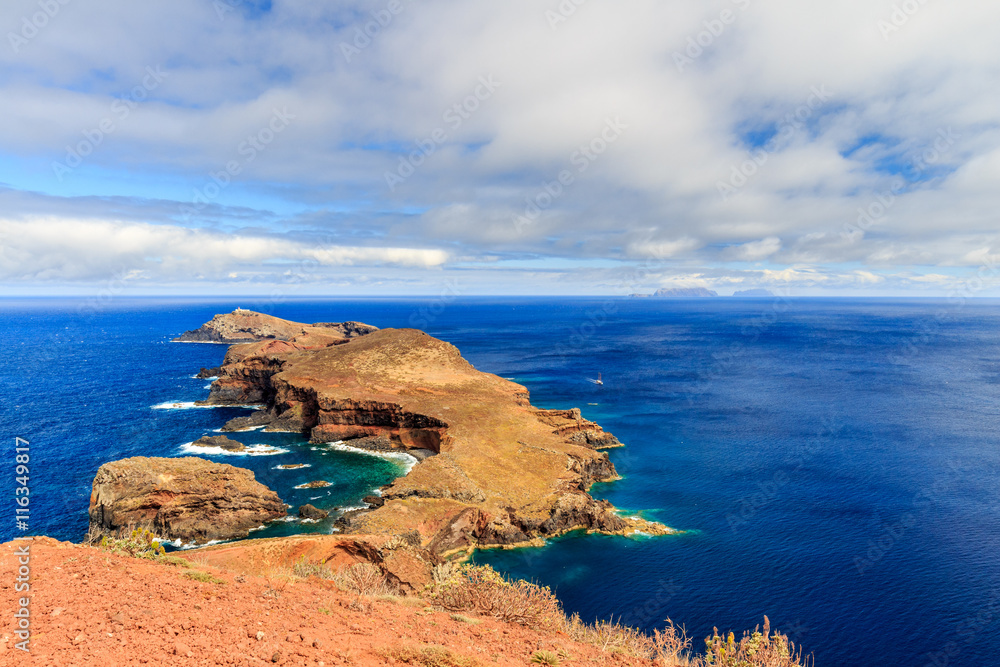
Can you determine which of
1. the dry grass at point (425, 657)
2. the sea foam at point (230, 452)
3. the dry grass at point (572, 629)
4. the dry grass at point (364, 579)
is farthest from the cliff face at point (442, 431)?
the dry grass at point (425, 657)

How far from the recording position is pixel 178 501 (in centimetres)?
4175

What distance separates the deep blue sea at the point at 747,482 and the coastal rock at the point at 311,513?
1378 millimetres

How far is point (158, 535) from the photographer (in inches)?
1587

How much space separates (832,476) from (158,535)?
6742 cm

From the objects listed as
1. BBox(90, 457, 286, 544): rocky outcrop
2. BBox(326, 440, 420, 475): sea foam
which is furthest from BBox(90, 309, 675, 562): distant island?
BBox(326, 440, 420, 475): sea foam

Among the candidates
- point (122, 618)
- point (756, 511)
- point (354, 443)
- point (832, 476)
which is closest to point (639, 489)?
point (756, 511)

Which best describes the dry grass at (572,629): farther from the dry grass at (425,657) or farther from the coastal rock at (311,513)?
the coastal rock at (311,513)

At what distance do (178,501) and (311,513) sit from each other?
1117 cm

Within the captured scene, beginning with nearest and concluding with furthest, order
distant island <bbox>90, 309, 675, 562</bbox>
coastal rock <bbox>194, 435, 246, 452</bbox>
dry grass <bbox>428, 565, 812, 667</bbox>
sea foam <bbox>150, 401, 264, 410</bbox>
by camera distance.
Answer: dry grass <bbox>428, 565, 812, 667</bbox>
distant island <bbox>90, 309, 675, 562</bbox>
coastal rock <bbox>194, 435, 246, 452</bbox>
sea foam <bbox>150, 401, 264, 410</bbox>

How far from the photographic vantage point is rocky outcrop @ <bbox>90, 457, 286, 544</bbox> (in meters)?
40.1

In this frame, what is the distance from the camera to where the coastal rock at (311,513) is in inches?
1704

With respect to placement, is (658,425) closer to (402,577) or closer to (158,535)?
(402,577)

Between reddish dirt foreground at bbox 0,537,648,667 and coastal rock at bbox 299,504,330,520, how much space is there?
27326mm

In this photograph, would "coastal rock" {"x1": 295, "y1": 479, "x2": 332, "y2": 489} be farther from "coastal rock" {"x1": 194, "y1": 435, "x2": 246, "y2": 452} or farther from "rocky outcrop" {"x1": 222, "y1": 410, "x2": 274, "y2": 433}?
"rocky outcrop" {"x1": 222, "y1": 410, "x2": 274, "y2": 433}
